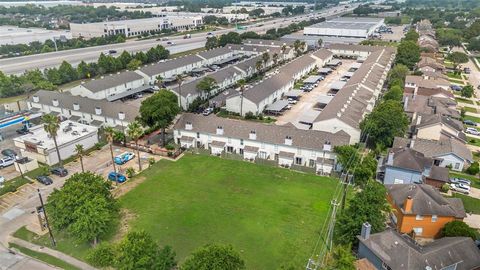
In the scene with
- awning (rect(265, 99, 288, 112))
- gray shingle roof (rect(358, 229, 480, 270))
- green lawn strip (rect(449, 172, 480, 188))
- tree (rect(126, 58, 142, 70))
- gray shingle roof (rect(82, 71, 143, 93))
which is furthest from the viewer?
tree (rect(126, 58, 142, 70))

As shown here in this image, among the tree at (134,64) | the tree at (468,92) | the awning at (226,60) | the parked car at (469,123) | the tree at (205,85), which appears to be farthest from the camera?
the awning at (226,60)

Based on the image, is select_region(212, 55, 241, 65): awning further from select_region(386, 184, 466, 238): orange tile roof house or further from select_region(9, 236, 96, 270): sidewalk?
select_region(9, 236, 96, 270): sidewalk

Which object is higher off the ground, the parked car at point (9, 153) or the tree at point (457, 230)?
the tree at point (457, 230)

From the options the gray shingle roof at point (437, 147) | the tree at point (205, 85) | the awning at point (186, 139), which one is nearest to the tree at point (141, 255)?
the awning at point (186, 139)

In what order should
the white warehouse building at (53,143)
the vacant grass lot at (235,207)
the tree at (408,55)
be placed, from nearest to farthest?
the vacant grass lot at (235,207)
the white warehouse building at (53,143)
the tree at (408,55)

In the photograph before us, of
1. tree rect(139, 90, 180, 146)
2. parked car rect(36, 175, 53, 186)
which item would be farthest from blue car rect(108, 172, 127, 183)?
tree rect(139, 90, 180, 146)

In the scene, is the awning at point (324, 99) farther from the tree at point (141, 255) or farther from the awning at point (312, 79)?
the tree at point (141, 255)

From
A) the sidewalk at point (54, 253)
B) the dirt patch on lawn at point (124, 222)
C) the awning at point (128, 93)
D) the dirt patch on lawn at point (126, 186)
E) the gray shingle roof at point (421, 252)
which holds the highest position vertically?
the gray shingle roof at point (421, 252)
